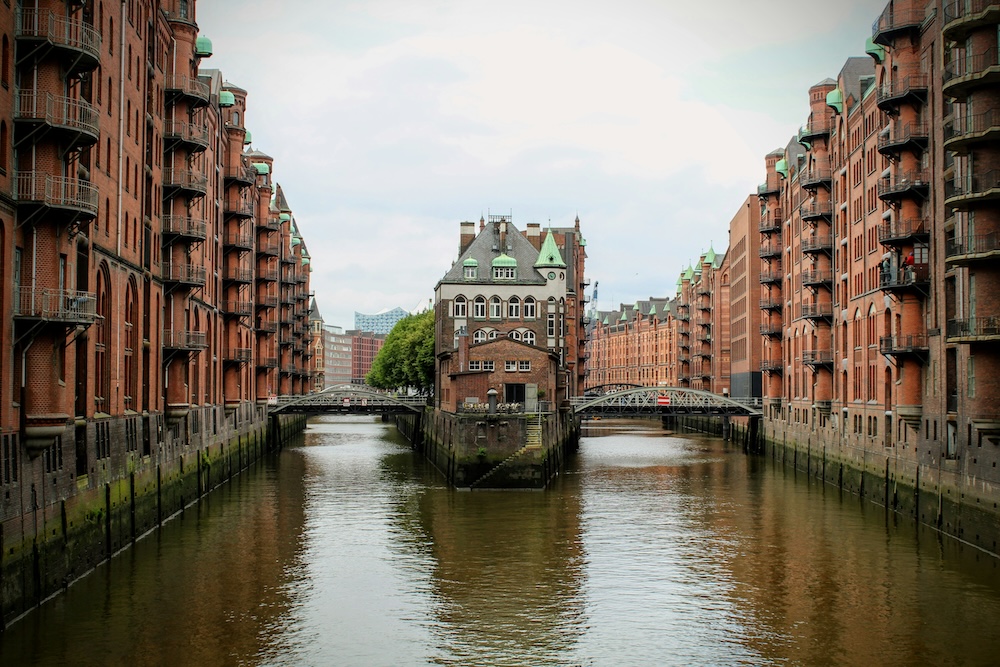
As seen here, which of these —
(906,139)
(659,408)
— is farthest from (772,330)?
(906,139)

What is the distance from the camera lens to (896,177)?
146 feet

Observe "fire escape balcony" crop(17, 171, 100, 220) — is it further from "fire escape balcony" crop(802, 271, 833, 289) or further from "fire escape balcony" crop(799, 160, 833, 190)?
"fire escape balcony" crop(799, 160, 833, 190)

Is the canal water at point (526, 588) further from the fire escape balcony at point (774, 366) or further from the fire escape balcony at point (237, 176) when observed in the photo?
the fire escape balcony at point (774, 366)

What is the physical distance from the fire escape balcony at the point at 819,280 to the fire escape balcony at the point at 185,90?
34679 mm

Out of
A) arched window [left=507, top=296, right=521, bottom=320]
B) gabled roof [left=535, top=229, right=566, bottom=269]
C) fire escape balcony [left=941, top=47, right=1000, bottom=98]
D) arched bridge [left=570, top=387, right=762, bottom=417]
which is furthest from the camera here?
arched bridge [left=570, top=387, right=762, bottom=417]

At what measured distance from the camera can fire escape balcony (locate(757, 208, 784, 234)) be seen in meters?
80.1

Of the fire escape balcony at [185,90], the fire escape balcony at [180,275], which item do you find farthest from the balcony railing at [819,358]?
the fire escape balcony at [185,90]

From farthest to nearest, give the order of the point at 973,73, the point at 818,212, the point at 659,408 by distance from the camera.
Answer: the point at 659,408 → the point at 818,212 → the point at 973,73

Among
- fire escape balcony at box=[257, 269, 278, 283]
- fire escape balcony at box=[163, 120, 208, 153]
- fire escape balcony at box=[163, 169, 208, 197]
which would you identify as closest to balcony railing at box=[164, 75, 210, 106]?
fire escape balcony at box=[163, 120, 208, 153]

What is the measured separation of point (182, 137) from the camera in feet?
150

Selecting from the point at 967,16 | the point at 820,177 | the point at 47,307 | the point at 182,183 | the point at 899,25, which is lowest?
the point at 47,307

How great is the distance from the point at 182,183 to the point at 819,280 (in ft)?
116

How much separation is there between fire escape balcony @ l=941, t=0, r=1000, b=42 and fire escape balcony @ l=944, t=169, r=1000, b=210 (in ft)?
14.4

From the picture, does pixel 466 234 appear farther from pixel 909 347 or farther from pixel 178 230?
pixel 909 347
